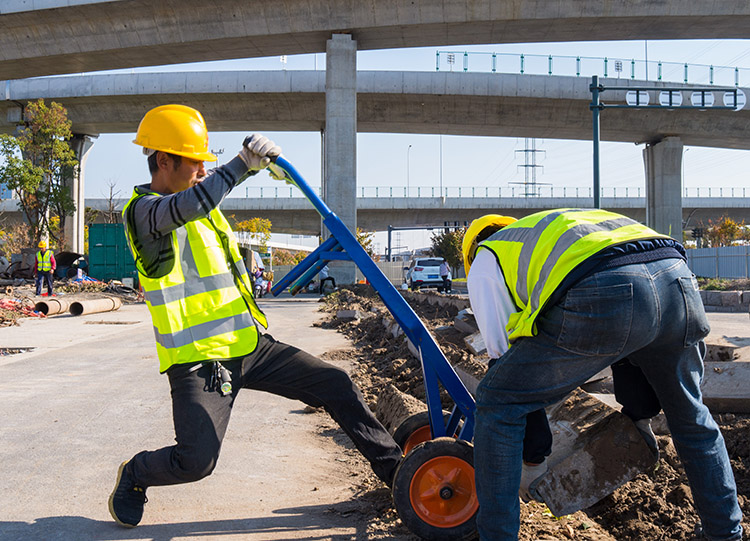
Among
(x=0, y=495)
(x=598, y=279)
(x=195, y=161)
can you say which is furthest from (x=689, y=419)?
(x=0, y=495)

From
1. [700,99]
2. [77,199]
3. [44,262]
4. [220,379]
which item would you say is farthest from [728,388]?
[77,199]

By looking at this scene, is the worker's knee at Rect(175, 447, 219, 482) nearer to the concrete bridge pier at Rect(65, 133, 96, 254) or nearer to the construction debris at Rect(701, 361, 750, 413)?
the construction debris at Rect(701, 361, 750, 413)

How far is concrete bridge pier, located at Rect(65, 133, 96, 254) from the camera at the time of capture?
4175cm

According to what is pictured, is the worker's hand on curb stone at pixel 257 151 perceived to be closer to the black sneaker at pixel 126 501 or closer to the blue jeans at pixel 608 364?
the blue jeans at pixel 608 364

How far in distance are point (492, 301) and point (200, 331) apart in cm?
127

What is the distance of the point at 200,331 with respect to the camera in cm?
292

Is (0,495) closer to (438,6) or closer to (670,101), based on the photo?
(670,101)

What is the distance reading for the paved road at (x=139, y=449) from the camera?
325 centimetres

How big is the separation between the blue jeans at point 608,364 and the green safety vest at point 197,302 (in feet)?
3.90

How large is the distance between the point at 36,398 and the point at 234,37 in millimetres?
23006

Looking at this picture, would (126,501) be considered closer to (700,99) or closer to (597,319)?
(597,319)

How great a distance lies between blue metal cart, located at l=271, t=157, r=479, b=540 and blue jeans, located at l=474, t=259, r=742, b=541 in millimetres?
527

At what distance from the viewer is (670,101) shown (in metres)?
22.3

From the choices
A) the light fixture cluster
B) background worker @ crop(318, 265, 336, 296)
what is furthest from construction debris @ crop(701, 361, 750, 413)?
background worker @ crop(318, 265, 336, 296)
